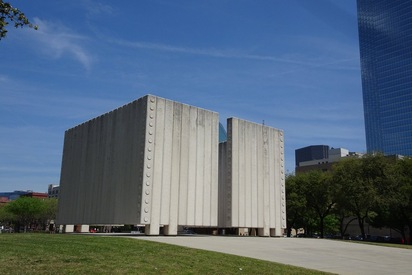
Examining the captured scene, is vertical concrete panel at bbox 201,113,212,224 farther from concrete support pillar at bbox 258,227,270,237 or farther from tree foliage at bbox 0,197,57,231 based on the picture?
tree foliage at bbox 0,197,57,231

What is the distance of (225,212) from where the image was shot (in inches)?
1654

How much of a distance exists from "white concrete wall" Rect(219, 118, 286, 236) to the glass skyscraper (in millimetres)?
142850

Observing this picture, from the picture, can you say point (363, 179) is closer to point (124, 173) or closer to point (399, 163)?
point (399, 163)

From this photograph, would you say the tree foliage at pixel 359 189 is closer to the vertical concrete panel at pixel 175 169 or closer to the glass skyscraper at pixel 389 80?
the vertical concrete panel at pixel 175 169

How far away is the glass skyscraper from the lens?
574 ft

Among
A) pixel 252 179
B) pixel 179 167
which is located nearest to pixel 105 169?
pixel 179 167

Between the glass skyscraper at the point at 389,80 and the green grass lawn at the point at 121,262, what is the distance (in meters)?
171

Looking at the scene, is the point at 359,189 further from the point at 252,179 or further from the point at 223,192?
the point at 223,192

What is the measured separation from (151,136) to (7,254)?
1990cm

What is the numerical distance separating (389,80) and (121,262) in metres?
189

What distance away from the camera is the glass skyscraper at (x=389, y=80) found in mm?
174875

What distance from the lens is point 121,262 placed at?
14.8m

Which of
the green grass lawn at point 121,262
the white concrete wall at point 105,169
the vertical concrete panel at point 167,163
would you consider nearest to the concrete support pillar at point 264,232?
the vertical concrete panel at point 167,163

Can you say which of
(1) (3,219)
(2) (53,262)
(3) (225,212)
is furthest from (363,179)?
(1) (3,219)
